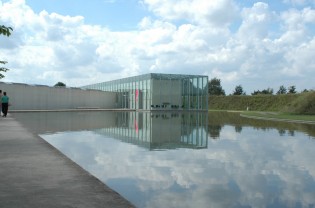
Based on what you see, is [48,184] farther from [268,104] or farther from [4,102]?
[268,104]

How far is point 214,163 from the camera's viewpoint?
29.2 feet

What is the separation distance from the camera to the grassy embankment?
3809 cm

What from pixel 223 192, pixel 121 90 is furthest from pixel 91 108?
pixel 223 192

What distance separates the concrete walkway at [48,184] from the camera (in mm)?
4949

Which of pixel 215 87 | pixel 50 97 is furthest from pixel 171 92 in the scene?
pixel 215 87

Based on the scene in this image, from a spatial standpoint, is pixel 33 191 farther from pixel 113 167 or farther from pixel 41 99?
pixel 41 99

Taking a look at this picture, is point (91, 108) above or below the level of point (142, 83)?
below

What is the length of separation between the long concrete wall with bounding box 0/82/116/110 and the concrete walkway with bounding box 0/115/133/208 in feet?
115

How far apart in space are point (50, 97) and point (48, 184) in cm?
4337

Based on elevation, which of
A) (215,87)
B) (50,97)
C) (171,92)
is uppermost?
(215,87)

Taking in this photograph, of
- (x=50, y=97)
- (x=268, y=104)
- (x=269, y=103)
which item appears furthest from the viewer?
(x=268, y=104)

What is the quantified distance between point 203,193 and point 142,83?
47758 millimetres

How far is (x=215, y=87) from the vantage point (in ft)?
307

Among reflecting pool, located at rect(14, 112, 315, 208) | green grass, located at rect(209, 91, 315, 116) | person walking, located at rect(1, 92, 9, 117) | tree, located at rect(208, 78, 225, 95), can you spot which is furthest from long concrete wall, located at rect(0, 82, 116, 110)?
tree, located at rect(208, 78, 225, 95)
